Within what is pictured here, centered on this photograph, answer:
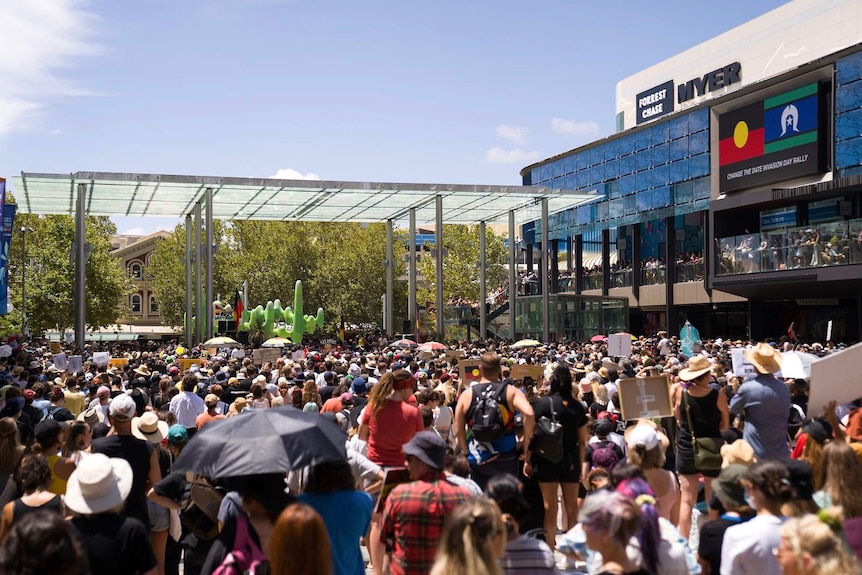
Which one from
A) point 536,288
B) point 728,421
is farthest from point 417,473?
point 536,288

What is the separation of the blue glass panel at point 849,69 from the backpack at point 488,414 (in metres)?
30.6

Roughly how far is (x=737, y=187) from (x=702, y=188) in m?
3.46

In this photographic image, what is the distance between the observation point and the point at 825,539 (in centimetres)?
385

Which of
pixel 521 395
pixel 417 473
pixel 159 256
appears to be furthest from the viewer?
pixel 159 256

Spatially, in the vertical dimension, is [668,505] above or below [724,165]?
below

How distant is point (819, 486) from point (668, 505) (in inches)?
54.1

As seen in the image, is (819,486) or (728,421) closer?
(819,486)

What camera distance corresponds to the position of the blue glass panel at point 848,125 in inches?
1332

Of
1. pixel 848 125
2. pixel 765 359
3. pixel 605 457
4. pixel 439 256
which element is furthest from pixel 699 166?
pixel 605 457

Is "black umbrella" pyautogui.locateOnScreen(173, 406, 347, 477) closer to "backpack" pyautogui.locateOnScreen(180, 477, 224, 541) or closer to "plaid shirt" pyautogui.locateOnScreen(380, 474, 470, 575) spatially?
"plaid shirt" pyautogui.locateOnScreen(380, 474, 470, 575)

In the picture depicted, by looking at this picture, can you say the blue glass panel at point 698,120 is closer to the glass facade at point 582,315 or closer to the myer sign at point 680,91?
the myer sign at point 680,91

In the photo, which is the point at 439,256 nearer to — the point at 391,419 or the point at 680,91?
the point at 680,91

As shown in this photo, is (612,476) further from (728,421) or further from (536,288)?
(536,288)

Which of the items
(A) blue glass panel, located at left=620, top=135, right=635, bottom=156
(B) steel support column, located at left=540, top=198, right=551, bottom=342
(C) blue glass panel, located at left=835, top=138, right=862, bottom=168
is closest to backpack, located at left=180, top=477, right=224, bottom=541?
(C) blue glass panel, located at left=835, top=138, right=862, bottom=168
